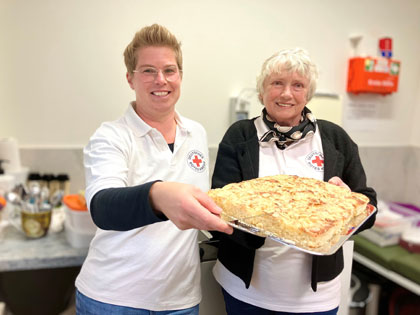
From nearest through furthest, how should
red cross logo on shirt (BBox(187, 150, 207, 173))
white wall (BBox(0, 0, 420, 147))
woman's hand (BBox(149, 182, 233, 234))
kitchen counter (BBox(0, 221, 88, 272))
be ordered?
woman's hand (BBox(149, 182, 233, 234)) → red cross logo on shirt (BBox(187, 150, 207, 173)) → kitchen counter (BBox(0, 221, 88, 272)) → white wall (BBox(0, 0, 420, 147))

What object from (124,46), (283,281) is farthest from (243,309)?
(124,46)

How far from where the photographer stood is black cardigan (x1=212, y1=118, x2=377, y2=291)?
3.24 feet

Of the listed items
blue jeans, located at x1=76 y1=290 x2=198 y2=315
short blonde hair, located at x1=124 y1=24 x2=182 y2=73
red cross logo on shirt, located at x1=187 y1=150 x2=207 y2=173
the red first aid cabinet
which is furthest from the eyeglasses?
the red first aid cabinet

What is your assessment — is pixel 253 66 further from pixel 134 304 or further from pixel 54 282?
pixel 54 282

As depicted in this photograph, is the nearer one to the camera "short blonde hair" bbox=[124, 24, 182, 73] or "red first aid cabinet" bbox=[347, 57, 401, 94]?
"short blonde hair" bbox=[124, 24, 182, 73]

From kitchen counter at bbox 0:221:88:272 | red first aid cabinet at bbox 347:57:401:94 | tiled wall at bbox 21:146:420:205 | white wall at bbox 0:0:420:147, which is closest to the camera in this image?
kitchen counter at bbox 0:221:88:272

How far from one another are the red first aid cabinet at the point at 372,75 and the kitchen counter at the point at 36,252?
6.60 ft

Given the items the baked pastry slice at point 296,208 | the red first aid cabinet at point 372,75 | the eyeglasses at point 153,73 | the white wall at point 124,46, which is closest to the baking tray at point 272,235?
the baked pastry slice at point 296,208

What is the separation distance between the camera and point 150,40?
38.7 inches

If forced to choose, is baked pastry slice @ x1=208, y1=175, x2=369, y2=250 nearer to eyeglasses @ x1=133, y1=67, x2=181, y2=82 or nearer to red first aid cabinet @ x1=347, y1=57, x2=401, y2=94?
eyeglasses @ x1=133, y1=67, x2=181, y2=82

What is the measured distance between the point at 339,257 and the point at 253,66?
1368 mm

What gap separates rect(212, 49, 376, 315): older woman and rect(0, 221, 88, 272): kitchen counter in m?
0.68

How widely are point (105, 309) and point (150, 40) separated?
804 millimetres

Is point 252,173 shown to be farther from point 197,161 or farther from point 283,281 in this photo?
point 283,281
